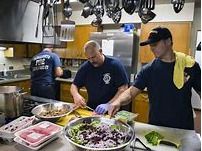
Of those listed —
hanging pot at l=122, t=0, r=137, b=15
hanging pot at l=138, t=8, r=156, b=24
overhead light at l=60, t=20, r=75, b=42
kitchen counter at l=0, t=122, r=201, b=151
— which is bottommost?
kitchen counter at l=0, t=122, r=201, b=151

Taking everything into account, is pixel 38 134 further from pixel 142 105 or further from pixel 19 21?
pixel 142 105

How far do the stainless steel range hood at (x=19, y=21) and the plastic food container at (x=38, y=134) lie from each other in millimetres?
684

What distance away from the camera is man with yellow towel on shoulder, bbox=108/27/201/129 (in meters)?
1.69

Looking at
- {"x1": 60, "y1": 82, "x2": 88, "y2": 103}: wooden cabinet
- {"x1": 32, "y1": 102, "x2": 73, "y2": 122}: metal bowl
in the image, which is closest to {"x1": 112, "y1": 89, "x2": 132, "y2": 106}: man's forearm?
{"x1": 32, "y1": 102, "x2": 73, "y2": 122}: metal bowl

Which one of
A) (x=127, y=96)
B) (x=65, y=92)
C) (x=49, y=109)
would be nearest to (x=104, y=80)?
(x=127, y=96)

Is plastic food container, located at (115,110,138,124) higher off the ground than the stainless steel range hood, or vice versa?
the stainless steel range hood

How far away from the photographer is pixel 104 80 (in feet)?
7.42

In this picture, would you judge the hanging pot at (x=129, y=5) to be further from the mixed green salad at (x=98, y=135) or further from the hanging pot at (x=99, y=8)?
the mixed green salad at (x=98, y=135)

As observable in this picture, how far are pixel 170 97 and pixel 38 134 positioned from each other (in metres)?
1.10

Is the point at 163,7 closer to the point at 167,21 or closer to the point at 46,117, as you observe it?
the point at 167,21

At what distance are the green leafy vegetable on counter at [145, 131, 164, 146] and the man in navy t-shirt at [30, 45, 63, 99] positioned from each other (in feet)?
7.50

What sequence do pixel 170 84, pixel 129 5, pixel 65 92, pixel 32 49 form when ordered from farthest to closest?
1. pixel 32 49
2. pixel 65 92
3. pixel 170 84
4. pixel 129 5

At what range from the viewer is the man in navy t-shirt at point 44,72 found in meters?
3.33

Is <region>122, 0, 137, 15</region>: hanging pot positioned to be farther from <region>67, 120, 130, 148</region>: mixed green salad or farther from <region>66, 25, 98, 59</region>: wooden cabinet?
<region>66, 25, 98, 59</region>: wooden cabinet
